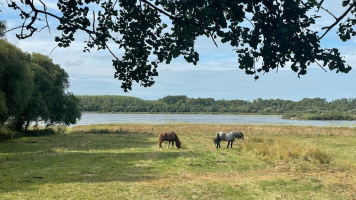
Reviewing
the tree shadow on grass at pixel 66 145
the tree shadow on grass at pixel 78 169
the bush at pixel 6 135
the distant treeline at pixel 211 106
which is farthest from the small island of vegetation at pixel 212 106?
the tree shadow on grass at pixel 78 169

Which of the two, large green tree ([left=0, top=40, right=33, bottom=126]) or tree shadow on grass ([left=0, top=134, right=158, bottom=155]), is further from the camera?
large green tree ([left=0, top=40, right=33, bottom=126])

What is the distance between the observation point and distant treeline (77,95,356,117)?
162875 millimetres

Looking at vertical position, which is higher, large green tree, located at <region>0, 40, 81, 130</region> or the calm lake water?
large green tree, located at <region>0, 40, 81, 130</region>

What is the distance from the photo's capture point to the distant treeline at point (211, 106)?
163 meters

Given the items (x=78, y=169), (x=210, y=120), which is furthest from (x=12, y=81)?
(x=210, y=120)

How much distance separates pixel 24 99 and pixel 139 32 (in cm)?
2341

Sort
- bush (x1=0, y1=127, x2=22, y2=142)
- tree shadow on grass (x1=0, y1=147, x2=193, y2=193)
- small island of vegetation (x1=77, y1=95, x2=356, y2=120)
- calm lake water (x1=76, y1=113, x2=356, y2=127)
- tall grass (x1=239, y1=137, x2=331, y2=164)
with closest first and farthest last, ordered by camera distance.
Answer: tree shadow on grass (x1=0, y1=147, x2=193, y2=193) → tall grass (x1=239, y1=137, x2=331, y2=164) → bush (x1=0, y1=127, x2=22, y2=142) → calm lake water (x1=76, y1=113, x2=356, y2=127) → small island of vegetation (x1=77, y1=95, x2=356, y2=120)

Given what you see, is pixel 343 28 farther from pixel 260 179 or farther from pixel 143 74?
pixel 260 179

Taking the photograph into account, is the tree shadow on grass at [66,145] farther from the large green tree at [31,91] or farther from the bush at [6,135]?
the large green tree at [31,91]

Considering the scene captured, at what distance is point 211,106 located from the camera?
565ft

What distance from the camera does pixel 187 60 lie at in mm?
4453

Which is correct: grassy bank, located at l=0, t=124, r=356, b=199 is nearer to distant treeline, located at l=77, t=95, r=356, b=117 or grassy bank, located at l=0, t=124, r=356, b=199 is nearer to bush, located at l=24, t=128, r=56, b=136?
bush, located at l=24, t=128, r=56, b=136

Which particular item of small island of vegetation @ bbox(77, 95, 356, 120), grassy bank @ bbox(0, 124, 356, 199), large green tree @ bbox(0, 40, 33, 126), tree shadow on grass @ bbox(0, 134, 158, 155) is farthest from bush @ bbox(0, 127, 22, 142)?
small island of vegetation @ bbox(77, 95, 356, 120)

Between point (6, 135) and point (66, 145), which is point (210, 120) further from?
point (66, 145)
